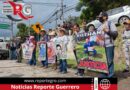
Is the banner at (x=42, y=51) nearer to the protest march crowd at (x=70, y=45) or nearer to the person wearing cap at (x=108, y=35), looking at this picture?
the protest march crowd at (x=70, y=45)

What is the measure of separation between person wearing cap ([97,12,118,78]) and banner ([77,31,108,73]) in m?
0.14

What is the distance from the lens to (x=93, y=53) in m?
11.8

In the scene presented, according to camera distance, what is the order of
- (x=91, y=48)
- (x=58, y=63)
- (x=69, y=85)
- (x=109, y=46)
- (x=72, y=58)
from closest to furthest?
(x=69, y=85), (x=109, y=46), (x=91, y=48), (x=72, y=58), (x=58, y=63)

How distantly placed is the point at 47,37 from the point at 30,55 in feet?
10.7

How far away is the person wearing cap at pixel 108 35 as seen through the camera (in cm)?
1077

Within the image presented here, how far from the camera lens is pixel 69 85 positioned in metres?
5.77

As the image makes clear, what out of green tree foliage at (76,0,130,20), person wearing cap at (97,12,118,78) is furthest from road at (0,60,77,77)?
green tree foliage at (76,0,130,20)

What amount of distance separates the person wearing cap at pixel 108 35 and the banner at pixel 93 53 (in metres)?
0.14

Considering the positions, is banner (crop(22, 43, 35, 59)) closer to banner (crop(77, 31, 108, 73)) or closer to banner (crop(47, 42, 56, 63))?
banner (crop(47, 42, 56, 63))

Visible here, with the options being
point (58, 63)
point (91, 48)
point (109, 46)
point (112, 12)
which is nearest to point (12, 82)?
point (109, 46)

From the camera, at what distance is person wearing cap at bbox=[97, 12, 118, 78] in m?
10.8

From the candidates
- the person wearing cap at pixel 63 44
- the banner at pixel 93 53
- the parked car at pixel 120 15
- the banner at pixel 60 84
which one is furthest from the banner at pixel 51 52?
the banner at pixel 60 84

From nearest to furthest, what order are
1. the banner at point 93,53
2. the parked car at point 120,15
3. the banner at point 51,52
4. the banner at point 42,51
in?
the banner at point 93,53 < the banner at point 51,52 < the banner at point 42,51 < the parked car at point 120,15

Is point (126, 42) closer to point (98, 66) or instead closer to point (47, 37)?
point (98, 66)
